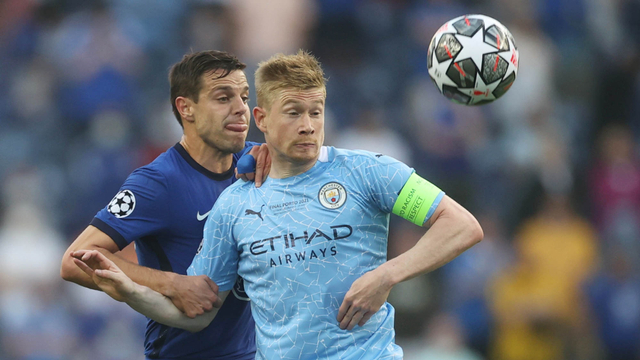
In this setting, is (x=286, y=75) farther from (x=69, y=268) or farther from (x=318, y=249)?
(x=69, y=268)

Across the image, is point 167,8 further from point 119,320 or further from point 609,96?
point 609,96

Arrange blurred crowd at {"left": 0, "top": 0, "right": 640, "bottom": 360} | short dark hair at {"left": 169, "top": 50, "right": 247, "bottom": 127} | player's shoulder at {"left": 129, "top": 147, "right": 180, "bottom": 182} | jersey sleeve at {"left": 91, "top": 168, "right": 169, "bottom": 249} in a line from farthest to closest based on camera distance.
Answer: blurred crowd at {"left": 0, "top": 0, "right": 640, "bottom": 360} → short dark hair at {"left": 169, "top": 50, "right": 247, "bottom": 127} → player's shoulder at {"left": 129, "top": 147, "right": 180, "bottom": 182} → jersey sleeve at {"left": 91, "top": 168, "right": 169, "bottom": 249}

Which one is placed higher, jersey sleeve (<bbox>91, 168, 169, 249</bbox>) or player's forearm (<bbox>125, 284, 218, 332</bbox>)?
jersey sleeve (<bbox>91, 168, 169, 249</bbox>)

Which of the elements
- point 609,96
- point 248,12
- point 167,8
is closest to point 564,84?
point 609,96

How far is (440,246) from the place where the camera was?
430 centimetres

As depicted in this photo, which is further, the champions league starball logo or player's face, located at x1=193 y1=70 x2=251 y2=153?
player's face, located at x1=193 y1=70 x2=251 y2=153

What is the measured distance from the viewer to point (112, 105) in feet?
40.3

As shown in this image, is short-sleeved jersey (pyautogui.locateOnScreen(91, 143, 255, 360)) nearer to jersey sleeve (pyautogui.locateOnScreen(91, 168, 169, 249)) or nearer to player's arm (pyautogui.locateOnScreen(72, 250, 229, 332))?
jersey sleeve (pyautogui.locateOnScreen(91, 168, 169, 249))

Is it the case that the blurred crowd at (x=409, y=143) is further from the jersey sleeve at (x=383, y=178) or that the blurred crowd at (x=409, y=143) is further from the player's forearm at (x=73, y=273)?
the jersey sleeve at (x=383, y=178)

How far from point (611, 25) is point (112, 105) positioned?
8198mm

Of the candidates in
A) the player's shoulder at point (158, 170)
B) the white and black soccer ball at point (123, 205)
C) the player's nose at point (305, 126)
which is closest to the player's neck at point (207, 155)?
the player's shoulder at point (158, 170)

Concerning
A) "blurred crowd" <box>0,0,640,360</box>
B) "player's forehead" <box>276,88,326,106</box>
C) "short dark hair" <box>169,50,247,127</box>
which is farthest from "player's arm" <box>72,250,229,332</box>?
"blurred crowd" <box>0,0,640,360</box>

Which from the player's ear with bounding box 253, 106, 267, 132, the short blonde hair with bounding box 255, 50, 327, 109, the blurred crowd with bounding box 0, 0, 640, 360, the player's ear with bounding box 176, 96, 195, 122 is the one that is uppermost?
the short blonde hair with bounding box 255, 50, 327, 109

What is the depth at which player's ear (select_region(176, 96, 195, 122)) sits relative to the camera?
5680 mm
